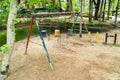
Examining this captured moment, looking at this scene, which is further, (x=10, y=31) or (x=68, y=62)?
(x=68, y=62)

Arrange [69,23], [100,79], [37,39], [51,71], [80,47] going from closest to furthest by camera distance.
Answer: [100,79] < [51,71] < [80,47] < [37,39] < [69,23]

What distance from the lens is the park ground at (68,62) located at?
7156 mm

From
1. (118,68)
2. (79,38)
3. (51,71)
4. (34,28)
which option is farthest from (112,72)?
(34,28)

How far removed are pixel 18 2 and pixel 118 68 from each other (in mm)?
4538

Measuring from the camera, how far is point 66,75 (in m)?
7.12

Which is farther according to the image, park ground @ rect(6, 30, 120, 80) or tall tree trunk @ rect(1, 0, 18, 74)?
park ground @ rect(6, 30, 120, 80)

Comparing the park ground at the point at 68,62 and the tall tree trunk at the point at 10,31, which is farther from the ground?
the tall tree trunk at the point at 10,31

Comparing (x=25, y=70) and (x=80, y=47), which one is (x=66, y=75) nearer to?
(x=25, y=70)

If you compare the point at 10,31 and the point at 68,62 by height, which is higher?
the point at 10,31

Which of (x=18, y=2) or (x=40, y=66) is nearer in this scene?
(x=18, y=2)

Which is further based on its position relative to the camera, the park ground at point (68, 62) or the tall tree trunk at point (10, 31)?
the park ground at point (68, 62)

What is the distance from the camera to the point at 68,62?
27.1ft

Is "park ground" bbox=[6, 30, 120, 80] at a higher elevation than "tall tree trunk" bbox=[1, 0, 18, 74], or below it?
below

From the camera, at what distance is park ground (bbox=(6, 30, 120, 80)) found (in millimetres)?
7156
